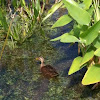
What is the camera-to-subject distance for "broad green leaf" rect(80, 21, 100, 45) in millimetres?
1721

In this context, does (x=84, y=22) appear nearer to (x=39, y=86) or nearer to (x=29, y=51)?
(x=39, y=86)

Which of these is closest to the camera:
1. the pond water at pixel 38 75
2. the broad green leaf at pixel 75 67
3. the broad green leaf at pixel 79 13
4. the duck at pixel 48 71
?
the broad green leaf at pixel 79 13

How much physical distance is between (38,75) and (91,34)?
81 centimetres

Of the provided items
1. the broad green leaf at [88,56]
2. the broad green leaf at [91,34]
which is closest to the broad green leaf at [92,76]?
the broad green leaf at [88,56]

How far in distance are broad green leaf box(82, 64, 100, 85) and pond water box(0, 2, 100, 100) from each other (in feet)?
1.14

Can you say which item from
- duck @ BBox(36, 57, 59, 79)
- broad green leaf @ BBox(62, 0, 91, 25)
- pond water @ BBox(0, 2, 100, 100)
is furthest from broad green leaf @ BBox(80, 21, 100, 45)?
duck @ BBox(36, 57, 59, 79)

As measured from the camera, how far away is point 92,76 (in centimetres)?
175

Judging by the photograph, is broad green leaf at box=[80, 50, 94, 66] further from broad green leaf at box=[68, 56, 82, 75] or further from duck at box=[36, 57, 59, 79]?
duck at box=[36, 57, 59, 79]

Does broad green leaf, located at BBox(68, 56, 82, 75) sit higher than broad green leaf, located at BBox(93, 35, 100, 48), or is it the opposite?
broad green leaf, located at BBox(93, 35, 100, 48)

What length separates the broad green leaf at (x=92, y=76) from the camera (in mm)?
1726

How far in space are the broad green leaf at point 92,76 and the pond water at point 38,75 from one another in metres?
0.35

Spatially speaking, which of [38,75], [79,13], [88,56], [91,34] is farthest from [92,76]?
[38,75]

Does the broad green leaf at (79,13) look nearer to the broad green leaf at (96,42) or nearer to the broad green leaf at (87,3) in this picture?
the broad green leaf at (96,42)

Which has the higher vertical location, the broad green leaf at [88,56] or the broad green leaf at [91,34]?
the broad green leaf at [91,34]
